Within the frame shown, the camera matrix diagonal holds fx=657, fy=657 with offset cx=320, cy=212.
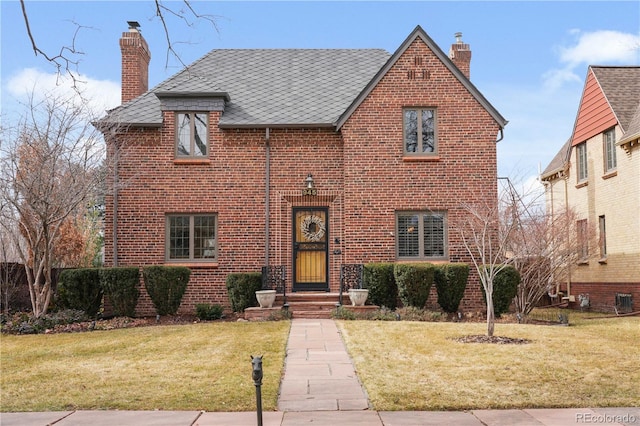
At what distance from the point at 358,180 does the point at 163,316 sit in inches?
240

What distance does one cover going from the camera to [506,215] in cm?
1527

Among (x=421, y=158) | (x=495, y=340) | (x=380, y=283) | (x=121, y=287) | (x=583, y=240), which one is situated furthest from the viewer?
(x=583, y=240)

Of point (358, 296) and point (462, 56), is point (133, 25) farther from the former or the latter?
point (358, 296)

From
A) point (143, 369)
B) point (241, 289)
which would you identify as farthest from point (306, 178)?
point (143, 369)

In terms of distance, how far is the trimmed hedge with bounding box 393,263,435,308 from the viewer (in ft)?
51.5

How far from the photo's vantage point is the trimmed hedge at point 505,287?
15500 millimetres

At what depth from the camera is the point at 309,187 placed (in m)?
17.5

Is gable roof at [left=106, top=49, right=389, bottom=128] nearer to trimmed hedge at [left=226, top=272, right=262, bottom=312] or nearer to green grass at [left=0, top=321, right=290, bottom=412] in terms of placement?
trimmed hedge at [left=226, top=272, right=262, bottom=312]

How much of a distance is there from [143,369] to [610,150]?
55.7 ft

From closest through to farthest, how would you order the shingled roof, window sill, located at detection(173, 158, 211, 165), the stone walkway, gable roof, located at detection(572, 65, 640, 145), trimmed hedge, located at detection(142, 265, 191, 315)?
the stone walkway → trimmed hedge, located at detection(142, 265, 191, 315) → window sill, located at detection(173, 158, 211, 165) → the shingled roof → gable roof, located at detection(572, 65, 640, 145)

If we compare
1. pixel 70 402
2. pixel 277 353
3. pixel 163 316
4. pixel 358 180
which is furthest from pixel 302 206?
pixel 70 402

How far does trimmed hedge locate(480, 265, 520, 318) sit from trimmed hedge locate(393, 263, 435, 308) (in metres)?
1.54

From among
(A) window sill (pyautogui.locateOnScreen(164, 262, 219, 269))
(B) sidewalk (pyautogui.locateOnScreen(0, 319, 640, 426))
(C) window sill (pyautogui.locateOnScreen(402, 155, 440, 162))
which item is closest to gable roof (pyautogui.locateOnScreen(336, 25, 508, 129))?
(C) window sill (pyautogui.locateOnScreen(402, 155, 440, 162))

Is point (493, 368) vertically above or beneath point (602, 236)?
beneath
